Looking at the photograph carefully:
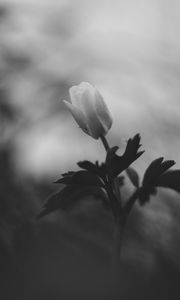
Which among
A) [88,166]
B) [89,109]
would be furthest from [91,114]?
[88,166]

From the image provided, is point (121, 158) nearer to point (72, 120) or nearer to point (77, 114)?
point (77, 114)

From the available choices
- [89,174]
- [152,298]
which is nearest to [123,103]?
[89,174]

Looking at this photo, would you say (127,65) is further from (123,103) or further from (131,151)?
(131,151)

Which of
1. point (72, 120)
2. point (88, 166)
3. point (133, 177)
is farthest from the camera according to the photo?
point (72, 120)

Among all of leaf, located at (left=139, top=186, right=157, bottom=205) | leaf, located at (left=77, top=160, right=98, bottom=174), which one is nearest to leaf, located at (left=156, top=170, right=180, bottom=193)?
leaf, located at (left=139, top=186, right=157, bottom=205)

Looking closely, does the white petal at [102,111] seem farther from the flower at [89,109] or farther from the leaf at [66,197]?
the leaf at [66,197]

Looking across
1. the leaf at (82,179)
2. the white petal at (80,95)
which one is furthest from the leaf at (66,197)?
the white petal at (80,95)
